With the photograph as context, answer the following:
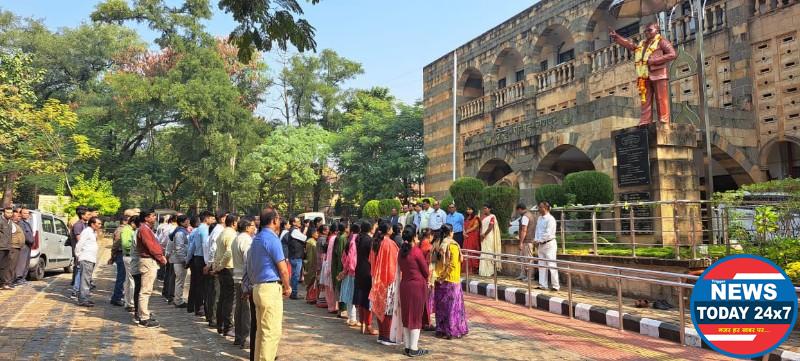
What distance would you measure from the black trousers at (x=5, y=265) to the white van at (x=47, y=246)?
1.09m

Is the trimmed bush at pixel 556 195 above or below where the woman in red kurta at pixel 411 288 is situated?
above

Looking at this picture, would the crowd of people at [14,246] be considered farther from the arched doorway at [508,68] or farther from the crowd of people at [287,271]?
the arched doorway at [508,68]

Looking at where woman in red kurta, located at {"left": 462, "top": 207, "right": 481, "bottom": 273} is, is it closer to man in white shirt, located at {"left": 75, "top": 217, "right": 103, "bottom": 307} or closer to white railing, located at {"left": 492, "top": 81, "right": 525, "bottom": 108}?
man in white shirt, located at {"left": 75, "top": 217, "right": 103, "bottom": 307}

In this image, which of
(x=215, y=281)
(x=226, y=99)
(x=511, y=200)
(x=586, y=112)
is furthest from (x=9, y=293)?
(x=226, y=99)

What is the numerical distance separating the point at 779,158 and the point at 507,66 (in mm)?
11596

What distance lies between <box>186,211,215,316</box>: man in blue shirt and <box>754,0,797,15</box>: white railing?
49.8 feet

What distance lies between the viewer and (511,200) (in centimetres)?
1345

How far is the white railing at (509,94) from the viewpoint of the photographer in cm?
2167

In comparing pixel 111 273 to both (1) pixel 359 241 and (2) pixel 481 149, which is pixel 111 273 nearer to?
(1) pixel 359 241

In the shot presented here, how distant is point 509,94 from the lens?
73.0 ft

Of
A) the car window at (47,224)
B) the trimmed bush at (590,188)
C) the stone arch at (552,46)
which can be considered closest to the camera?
the trimmed bush at (590,188)

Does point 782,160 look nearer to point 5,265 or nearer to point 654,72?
point 654,72

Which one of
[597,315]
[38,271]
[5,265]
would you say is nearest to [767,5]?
[597,315]

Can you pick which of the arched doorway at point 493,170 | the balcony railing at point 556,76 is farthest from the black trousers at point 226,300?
the balcony railing at point 556,76
